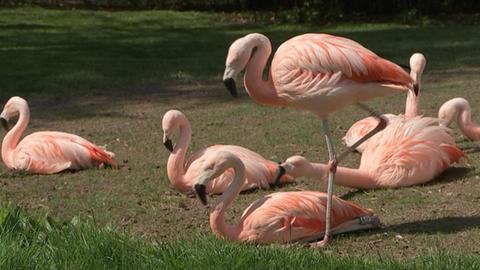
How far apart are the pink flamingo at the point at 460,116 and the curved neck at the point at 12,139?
3.21 m

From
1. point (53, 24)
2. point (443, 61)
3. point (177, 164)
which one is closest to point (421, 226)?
point (177, 164)

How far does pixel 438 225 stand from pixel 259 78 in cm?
128

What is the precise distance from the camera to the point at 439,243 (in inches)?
198

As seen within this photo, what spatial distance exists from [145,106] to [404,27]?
979 centimetres

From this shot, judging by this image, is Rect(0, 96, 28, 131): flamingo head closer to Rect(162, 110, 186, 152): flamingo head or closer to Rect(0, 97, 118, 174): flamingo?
Rect(0, 97, 118, 174): flamingo

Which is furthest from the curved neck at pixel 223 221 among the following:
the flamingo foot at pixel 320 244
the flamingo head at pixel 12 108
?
the flamingo head at pixel 12 108

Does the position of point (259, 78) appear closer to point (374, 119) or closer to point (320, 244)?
point (320, 244)

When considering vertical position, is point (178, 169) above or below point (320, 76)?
below

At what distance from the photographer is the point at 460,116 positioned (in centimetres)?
751

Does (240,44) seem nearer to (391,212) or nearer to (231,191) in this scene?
(231,191)

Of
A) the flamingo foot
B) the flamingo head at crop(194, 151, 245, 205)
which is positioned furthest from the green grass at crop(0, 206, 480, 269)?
the flamingo head at crop(194, 151, 245, 205)

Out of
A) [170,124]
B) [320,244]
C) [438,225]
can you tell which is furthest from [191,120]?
[320,244]

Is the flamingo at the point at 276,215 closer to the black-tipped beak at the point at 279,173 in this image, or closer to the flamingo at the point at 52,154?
the black-tipped beak at the point at 279,173

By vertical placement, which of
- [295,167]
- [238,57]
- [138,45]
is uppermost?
[238,57]
